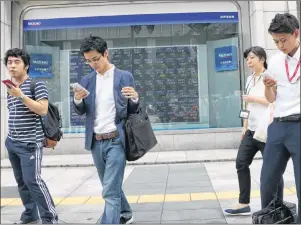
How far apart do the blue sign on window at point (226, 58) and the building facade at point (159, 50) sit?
3 centimetres

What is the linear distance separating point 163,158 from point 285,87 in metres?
6.39

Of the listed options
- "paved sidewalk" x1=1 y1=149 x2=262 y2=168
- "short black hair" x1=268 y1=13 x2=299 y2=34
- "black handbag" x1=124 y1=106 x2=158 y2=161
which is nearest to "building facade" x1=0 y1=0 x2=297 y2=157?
"paved sidewalk" x1=1 y1=149 x2=262 y2=168

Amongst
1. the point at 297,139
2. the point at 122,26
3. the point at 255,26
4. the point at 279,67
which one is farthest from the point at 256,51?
the point at 122,26

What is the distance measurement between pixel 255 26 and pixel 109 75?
7520 millimetres

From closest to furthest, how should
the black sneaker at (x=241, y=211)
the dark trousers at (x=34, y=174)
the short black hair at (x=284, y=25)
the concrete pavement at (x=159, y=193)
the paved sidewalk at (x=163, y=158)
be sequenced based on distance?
the short black hair at (x=284, y=25) < the dark trousers at (x=34, y=174) < the black sneaker at (x=241, y=211) < the concrete pavement at (x=159, y=193) < the paved sidewalk at (x=163, y=158)

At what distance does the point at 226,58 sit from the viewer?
10.7m

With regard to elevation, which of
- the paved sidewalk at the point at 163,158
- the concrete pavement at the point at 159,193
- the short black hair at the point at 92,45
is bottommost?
the concrete pavement at the point at 159,193

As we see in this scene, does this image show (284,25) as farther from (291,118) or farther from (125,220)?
(125,220)

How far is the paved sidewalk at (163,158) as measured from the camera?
8602 millimetres

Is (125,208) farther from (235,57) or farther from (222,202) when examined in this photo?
(235,57)

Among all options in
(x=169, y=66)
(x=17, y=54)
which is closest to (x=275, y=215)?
(x=17, y=54)

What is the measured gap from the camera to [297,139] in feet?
8.89

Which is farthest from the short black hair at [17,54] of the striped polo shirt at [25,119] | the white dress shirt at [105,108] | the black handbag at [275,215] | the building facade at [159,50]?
the building facade at [159,50]

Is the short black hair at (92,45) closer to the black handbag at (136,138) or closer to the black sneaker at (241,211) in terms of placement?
the black handbag at (136,138)
